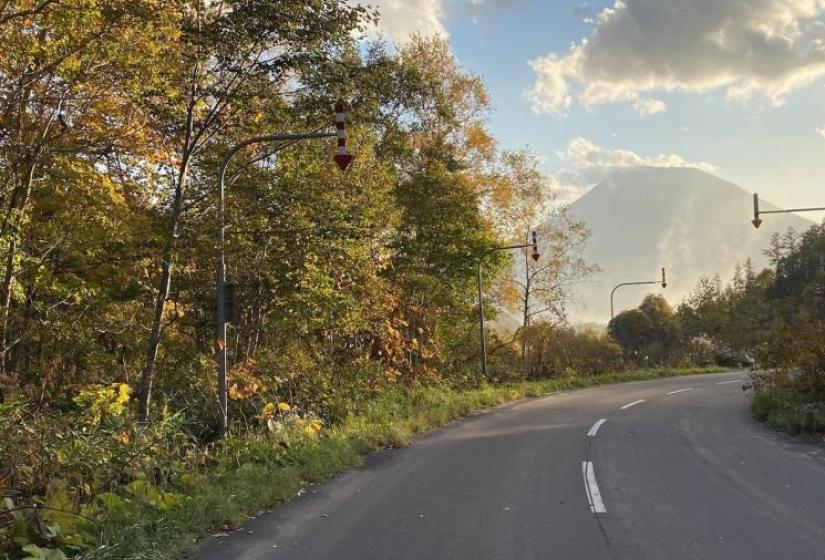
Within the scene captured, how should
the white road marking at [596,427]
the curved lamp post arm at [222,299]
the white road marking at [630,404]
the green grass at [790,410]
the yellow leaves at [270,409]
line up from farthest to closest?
the white road marking at [630,404] → the white road marking at [596,427] → the green grass at [790,410] → the yellow leaves at [270,409] → the curved lamp post arm at [222,299]

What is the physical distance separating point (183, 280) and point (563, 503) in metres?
8.46

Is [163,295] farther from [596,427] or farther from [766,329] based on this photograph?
[766,329]

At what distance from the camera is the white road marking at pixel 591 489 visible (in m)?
7.19

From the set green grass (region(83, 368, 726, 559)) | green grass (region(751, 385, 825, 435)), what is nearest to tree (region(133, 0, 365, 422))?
green grass (region(83, 368, 726, 559))

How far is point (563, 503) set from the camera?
7.42 m

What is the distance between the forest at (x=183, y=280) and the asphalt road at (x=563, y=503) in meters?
0.92

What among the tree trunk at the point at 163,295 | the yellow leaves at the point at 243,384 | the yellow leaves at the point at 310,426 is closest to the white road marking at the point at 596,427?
the yellow leaves at the point at 310,426

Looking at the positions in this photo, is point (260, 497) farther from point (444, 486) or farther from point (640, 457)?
point (640, 457)

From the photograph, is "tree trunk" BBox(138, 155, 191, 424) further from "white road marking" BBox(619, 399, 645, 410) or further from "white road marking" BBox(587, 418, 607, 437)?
"white road marking" BBox(619, 399, 645, 410)

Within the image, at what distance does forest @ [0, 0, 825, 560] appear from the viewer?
7.26 metres

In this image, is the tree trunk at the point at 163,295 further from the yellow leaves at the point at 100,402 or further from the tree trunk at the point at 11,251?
the tree trunk at the point at 11,251

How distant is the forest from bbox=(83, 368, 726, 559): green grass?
0.13 ft

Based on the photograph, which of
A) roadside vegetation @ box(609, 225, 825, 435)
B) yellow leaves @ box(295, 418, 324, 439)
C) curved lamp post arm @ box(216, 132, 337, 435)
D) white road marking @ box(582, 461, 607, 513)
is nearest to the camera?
white road marking @ box(582, 461, 607, 513)

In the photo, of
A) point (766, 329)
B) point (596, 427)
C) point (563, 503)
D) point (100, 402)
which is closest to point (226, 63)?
point (100, 402)
